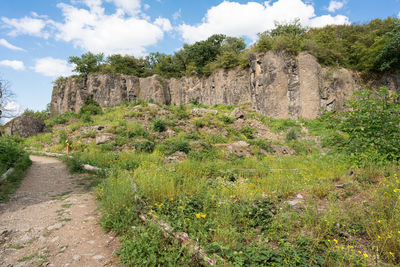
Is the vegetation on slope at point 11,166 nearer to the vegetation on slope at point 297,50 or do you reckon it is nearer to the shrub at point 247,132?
the shrub at point 247,132

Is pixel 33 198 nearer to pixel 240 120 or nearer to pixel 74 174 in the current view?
pixel 74 174

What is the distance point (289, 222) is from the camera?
3.52 metres

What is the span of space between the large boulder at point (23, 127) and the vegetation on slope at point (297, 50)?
54.7 feet

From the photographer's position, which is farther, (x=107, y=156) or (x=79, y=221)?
(x=107, y=156)

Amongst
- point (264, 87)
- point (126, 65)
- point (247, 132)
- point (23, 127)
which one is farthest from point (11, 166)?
point (126, 65)

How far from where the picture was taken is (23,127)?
763 inches

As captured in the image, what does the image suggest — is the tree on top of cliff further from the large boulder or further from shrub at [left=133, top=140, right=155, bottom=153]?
shrub at [left=133, top=140, right=155, bottom=153]

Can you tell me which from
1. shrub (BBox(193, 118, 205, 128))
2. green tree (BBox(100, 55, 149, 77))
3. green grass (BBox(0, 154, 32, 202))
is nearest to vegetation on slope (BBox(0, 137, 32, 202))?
green grass (BBox(0, 154, 32, 202))

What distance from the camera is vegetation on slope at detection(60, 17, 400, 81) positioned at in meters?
22.1

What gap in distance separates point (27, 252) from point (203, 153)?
8976 mm

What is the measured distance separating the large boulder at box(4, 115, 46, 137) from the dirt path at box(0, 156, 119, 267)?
16.7 meters

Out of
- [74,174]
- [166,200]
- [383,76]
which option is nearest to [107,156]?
[74,174]

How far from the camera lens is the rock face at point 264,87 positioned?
22.2 m

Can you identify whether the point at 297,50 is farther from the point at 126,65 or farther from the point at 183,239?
the point at 126,65
